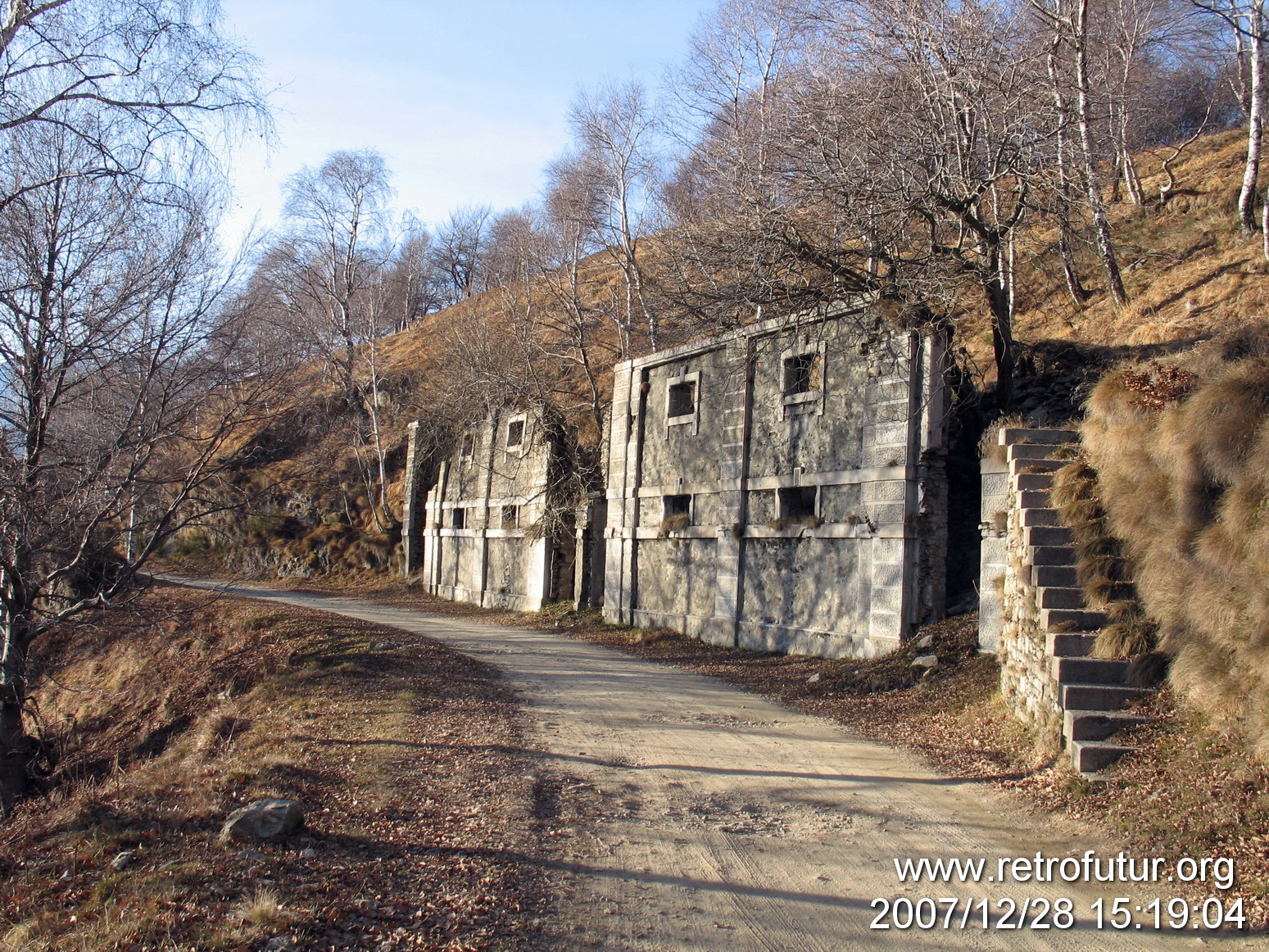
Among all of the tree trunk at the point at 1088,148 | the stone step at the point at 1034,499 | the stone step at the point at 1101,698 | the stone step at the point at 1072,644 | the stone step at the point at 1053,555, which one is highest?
the tree trunk at the point at 1088,148

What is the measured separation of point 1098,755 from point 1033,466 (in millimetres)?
3460

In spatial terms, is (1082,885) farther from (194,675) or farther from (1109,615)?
(194,675)

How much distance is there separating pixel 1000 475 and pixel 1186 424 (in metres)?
4.02

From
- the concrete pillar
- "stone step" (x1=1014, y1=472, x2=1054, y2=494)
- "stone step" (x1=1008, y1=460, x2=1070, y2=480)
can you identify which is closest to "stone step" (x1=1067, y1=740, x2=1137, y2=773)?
"stone step" (x1=1014, y1=472, x2=1054, y2=494)

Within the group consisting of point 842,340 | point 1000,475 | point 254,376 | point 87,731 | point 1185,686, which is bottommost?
point 87,731

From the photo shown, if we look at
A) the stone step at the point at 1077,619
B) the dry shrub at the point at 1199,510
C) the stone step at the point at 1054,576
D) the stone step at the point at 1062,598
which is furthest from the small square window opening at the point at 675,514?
the stone step at the point at 1077,619

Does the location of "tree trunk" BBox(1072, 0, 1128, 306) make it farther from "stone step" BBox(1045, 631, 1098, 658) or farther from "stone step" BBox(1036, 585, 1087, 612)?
"stone step" BBox(1045, 631, 1098, 658)

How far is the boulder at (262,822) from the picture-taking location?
545cm

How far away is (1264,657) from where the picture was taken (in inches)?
203

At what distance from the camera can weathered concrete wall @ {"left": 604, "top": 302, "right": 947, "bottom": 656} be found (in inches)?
484

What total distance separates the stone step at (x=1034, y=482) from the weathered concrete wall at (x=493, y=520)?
14229 millimetres

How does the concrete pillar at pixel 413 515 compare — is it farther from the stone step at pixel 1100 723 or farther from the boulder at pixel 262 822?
the stone step at pixel 1100 723

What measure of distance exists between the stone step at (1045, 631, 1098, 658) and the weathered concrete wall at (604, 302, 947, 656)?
5.14 meters

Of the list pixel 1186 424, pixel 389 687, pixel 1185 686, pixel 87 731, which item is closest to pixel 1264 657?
pixel 1185 686
